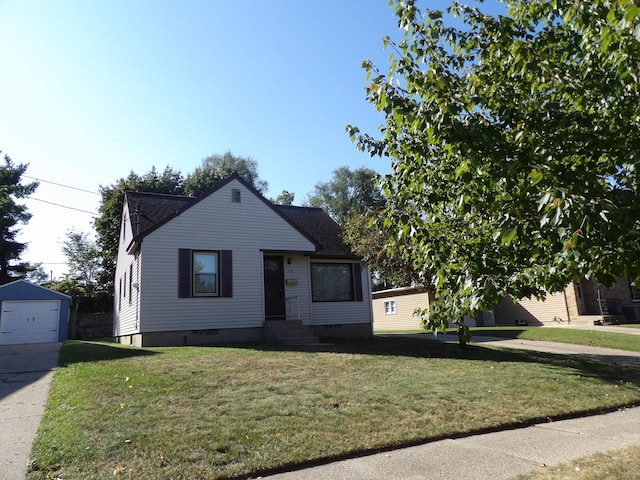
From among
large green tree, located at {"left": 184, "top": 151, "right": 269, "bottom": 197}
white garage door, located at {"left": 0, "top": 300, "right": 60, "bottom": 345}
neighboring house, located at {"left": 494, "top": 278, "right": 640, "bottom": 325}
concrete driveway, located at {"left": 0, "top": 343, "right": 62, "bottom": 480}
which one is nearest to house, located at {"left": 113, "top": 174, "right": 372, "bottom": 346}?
concrete driveway, located at {"left": 0, "top": 343, "right": 62, "bottom": 480}

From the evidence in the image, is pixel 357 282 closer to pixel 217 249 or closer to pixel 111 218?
pixel 217 249

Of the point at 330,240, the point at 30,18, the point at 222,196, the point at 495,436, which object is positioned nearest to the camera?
the point at 495,436

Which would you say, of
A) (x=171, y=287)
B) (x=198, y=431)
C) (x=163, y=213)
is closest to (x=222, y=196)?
(x=163, y=213)

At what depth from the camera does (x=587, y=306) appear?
23203 millimetres

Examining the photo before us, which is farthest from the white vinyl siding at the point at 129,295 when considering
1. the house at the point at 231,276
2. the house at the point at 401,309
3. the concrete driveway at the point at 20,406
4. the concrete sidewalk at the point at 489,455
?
the house at the point at 401,309

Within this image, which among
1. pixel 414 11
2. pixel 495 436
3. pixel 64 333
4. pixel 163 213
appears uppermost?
pixel 163 213

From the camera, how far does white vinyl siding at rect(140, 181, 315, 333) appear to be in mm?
13469

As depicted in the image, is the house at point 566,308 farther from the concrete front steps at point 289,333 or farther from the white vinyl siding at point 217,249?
the white vinyl siding at point 217,249

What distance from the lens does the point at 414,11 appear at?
383 cm

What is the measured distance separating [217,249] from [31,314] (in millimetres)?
13448

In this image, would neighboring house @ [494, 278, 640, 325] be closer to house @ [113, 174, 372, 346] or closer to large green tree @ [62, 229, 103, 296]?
house @ [113, 174, 372, 346]

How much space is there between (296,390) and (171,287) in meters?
7.96

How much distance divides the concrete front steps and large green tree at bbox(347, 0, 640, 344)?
31.8 ft

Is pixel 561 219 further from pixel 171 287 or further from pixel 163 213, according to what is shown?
pixel 163 213
